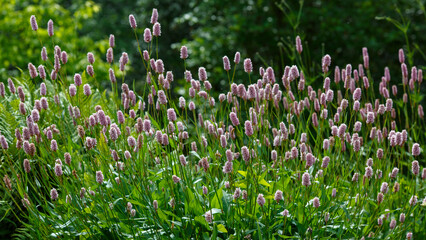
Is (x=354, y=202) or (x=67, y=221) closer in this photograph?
(x=67, y=221)

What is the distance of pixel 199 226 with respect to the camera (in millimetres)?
2664

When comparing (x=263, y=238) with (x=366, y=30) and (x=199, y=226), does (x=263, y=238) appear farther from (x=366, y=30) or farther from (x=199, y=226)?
(x=366, y=30)

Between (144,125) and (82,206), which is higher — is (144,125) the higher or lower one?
the higher one

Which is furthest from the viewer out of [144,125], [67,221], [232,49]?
[232,49]

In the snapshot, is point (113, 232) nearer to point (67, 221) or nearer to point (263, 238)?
→ point (67, 221)


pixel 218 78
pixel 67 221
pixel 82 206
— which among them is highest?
pixel 82 206

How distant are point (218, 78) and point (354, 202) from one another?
5.85 metres

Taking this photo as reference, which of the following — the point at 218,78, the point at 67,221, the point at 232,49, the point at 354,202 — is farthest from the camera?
the point at 232,49

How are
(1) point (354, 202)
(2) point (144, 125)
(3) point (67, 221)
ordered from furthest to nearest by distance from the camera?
(1) point (354, 202) → (3) point (67, 221) → (2) point (144, 125)

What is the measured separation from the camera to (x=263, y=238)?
257cm

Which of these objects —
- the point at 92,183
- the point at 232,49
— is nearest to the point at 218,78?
the point at 232,49

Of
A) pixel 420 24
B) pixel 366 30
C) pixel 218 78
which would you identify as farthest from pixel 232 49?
pixel 420 24

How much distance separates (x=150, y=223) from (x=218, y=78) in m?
6.21

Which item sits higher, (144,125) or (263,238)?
(144,125)
